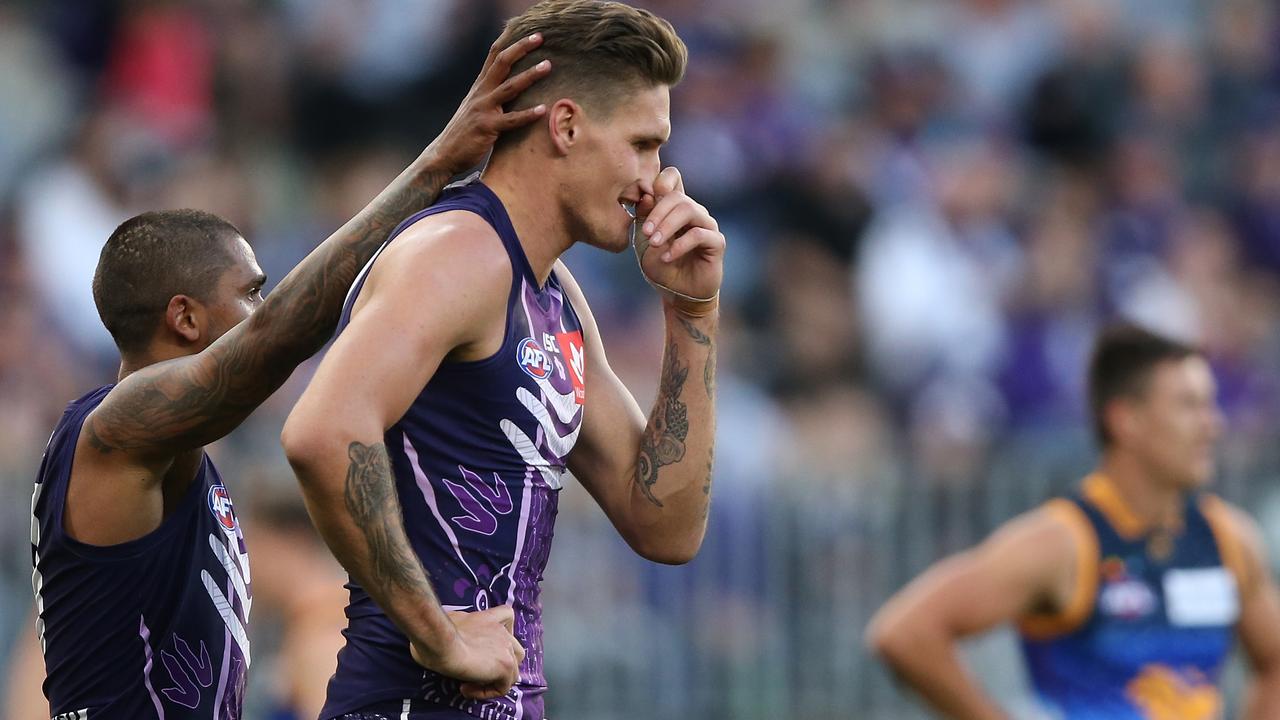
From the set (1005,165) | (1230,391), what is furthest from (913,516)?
(1005,165)

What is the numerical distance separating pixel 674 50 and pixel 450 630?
160cm

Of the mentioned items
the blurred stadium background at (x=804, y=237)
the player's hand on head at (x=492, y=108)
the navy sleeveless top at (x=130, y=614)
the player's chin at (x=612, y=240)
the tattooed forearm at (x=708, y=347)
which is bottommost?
the navy sleeveless top at (x=130, y=614)

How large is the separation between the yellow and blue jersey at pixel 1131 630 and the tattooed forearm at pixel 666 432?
269cm

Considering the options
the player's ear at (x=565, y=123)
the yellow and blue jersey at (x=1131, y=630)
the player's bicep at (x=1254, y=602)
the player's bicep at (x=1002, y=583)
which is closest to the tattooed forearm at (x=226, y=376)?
the player's ear at (x=565, y=123)

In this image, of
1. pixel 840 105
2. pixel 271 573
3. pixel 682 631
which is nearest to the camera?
pixel 271 573

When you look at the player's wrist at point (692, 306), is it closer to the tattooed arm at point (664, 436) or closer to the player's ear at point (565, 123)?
the tattooed arm at point (664, 436)

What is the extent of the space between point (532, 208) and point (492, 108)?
0.29m

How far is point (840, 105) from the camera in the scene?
1406 cm


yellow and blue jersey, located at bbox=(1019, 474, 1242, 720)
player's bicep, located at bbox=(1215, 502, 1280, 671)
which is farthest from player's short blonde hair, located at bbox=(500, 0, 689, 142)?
player's bicep, located at bbox=(1215, 502, 1280, 671)

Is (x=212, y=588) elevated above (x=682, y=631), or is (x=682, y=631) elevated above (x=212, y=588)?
(x=682, y=631)

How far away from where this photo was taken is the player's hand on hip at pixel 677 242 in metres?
4.81

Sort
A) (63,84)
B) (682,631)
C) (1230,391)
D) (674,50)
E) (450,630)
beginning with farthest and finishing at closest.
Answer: (63,84) < (1230,391) < (682,631) < (674,50) < (450,630)

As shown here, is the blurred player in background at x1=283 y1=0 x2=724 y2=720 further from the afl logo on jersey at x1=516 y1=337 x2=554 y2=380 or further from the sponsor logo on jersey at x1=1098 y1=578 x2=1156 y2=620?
the sponsor logo on jersey at x1=1098 y1=578 x2=1156 y2=620

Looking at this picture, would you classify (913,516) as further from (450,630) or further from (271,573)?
(450,630)
